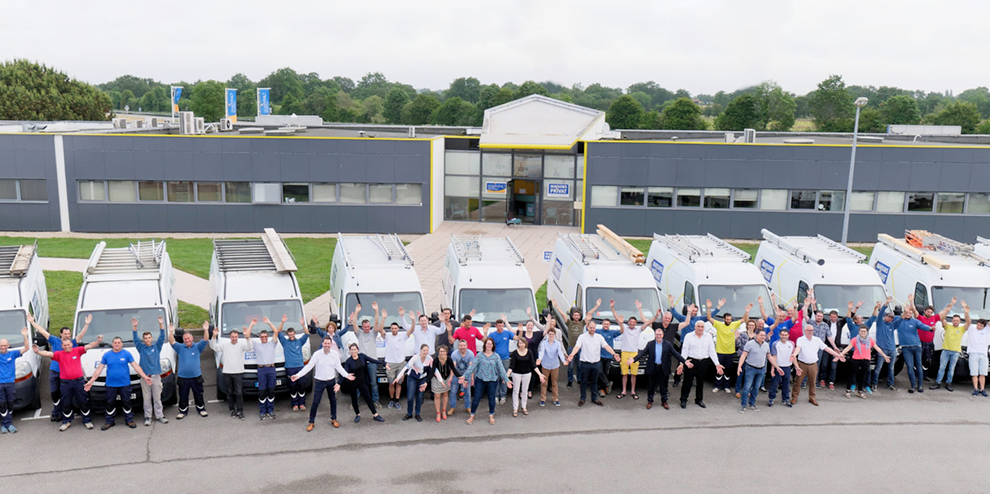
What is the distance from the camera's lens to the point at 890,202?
29.7m

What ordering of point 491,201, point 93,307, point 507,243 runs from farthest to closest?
1. point 491,201
2. point 507,243
3. point 93,307

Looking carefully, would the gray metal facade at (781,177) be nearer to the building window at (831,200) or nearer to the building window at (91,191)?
the building window at (831,200)

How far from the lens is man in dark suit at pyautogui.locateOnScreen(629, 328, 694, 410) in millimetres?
12500

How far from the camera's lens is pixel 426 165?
29.6 metres

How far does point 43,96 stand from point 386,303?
62.6 metres

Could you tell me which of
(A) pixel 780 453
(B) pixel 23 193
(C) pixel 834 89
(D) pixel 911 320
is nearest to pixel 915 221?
(D) pixel 911 320

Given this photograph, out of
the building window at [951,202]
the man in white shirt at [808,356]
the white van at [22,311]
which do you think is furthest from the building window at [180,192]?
the building window at [951,202]

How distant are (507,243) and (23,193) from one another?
2147 centimetres

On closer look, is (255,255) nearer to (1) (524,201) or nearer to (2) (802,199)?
(1) (524,201)

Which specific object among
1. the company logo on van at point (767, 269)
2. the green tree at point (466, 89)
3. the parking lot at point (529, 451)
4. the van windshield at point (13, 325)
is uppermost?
the green tree at point (466, 89)

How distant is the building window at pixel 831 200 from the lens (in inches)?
1173

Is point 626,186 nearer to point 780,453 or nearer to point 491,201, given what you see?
point 491,201

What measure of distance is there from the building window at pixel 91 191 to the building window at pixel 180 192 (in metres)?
2.45

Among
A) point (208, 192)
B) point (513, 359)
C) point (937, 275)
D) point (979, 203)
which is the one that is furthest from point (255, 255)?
point (979, 203)
